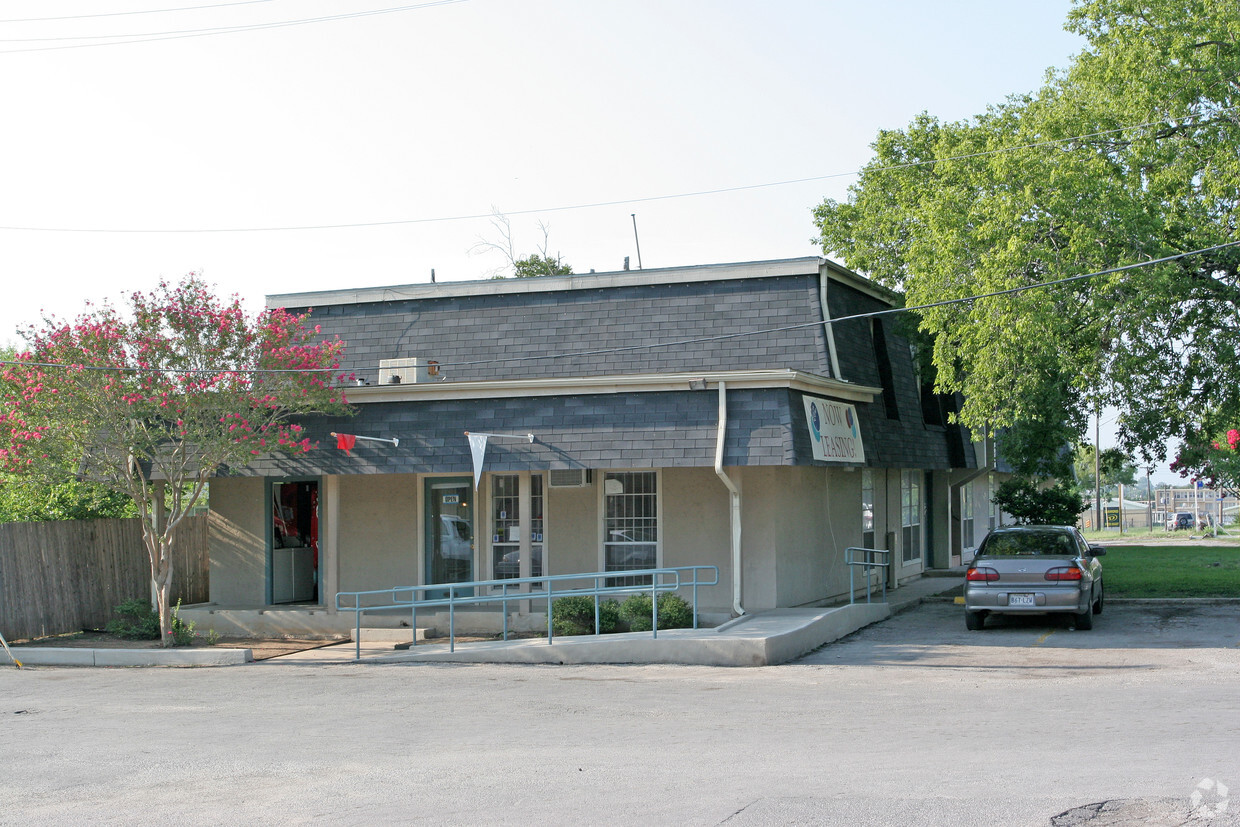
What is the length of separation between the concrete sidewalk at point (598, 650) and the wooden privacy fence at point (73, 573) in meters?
1.41

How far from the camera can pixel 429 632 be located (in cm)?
1747

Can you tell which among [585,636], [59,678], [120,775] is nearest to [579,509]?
[585,636]

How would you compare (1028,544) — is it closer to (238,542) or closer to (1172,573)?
(1172,573)

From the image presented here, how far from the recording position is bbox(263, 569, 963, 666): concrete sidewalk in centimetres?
1429

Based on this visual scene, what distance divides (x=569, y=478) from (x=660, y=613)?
2825 millimetres

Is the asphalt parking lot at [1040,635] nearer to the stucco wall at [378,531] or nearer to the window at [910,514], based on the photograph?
the window at [910,514]

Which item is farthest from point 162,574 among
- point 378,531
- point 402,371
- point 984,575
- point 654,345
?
point 984,575

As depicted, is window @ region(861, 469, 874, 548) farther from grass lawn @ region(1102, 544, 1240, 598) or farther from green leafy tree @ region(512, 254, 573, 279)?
green leafy tree @ region(512, 254, 573, 279)

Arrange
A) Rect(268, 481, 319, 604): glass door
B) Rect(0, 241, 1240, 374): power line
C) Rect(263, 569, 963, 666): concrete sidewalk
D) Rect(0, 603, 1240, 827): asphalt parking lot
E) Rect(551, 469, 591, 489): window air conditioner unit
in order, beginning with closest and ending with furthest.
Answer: Rect(0, 603, 1240, 827): asphalt parking lot
Rect(263, 569, 963, 666): concrete sidewalk
Rect(0, 241, 1240, 374): power line
Rect(551, 469, 591, 489): window air conditioner unit
Rect(268, 481, 319, 604): glass door

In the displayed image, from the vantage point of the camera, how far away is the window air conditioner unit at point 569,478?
1738cm

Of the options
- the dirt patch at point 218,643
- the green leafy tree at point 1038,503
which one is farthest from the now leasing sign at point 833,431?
the green leafy tree at point 1038,503

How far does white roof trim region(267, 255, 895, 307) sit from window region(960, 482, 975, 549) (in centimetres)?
1143

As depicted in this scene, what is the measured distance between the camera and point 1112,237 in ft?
56.2

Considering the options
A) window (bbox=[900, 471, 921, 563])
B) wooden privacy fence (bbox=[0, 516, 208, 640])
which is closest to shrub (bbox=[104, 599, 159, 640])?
wooden privacy fence (bbox=[0, 516, 208, 640])
